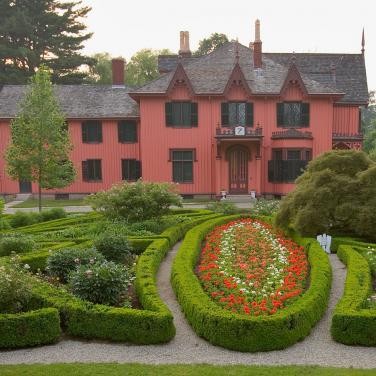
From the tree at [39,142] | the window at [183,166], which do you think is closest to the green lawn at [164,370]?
the tree at [39,142]

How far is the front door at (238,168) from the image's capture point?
31984 mm

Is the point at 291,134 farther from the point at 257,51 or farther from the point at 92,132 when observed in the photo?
the point at 92,132

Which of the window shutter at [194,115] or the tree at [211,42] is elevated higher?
the tree at [211,42]

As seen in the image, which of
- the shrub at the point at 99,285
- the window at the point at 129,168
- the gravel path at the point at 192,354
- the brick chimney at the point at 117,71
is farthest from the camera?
the brick chimney at the point at 117,71

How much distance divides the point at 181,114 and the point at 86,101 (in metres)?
7.64

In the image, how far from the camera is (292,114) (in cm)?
3181

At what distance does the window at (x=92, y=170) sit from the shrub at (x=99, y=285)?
23.2 metres

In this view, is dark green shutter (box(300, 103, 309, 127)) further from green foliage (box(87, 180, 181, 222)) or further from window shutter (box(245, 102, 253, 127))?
green foliage (box(87, 180, 181, 222))

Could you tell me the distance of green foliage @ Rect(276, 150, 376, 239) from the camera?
15945 millimetres

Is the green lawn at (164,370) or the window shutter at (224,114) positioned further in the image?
the window shutter at (224,114)

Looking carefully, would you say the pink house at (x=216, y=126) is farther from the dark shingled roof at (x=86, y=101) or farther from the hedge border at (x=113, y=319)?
the hedge border at (x=113, y=319)


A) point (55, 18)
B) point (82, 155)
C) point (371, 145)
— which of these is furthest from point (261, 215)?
point (55, 18)

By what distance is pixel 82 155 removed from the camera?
33.5 metres

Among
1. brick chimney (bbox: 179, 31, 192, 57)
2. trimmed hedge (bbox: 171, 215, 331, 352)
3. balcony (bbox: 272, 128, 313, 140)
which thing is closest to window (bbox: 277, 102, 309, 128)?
balcony (bbox: 272, 128, 313, 140)
